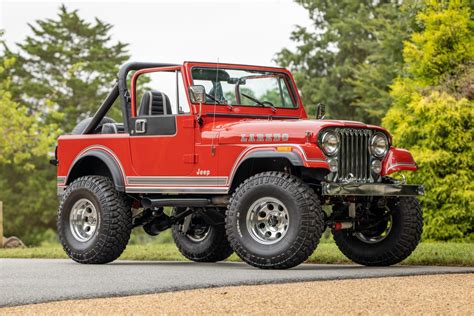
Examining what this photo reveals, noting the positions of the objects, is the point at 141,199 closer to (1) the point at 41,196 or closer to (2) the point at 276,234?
(2) the point at 276,234

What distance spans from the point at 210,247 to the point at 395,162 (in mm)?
3113

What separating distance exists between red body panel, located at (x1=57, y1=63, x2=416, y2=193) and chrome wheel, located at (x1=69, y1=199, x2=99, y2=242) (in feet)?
2.21

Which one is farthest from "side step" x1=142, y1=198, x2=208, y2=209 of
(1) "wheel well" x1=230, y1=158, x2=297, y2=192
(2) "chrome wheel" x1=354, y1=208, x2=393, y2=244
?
(2) "chrome wheel" x1=354, y1=208, x2=393, y2=244

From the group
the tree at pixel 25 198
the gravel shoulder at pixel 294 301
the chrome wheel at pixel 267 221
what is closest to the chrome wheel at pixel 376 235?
the chrome wheel at pixel 267 221

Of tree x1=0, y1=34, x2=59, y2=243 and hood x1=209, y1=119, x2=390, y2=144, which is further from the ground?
hood x1=209, y1=119, x2=390, y2=144

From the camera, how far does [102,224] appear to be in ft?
43.1

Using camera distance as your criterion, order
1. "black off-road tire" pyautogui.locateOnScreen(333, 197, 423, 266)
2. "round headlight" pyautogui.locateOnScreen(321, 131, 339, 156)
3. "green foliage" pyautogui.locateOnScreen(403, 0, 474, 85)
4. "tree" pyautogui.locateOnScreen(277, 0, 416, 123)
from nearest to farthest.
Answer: "round headlight" pyautogui.locateOnScreen(321, 131, 339, 156)
"black off-road tire" pyautogui.locateOnScreen(333, 197, 423, 266)
"green foliage" pyautogui.locateOnScreen(403, 0, 474, 85)
"tree" pyautogui.locateOnScreen(277, 0, 416, 123)

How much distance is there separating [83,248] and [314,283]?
4538mm

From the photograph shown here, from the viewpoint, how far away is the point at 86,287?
9555 mm

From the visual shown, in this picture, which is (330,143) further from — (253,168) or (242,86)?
(242,86)

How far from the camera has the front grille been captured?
462 inches

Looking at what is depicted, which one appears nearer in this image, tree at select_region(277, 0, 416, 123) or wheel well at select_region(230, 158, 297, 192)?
wheel well at select_region(230, 158, 297, 192)

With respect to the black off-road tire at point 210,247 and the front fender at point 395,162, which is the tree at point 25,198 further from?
the front fender at point 395,162

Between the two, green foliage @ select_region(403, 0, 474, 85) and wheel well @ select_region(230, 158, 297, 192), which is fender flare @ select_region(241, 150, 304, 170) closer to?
wheel well @ select_region(230, 158, 297, 192)
